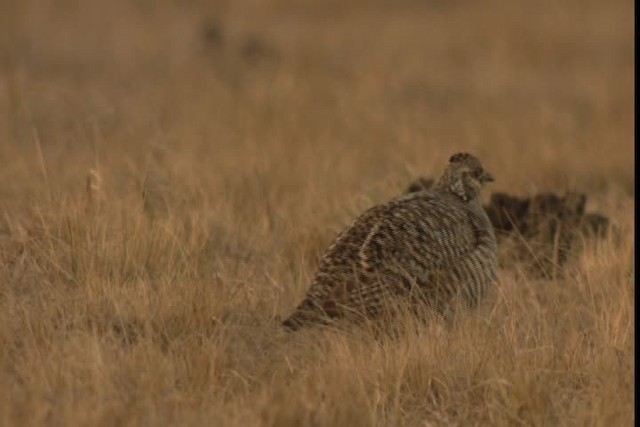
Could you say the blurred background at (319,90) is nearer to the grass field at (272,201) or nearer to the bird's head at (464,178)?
the grass field at (272,201)

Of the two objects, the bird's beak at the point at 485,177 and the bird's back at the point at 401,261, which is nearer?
the bird's back at the point at 401,261

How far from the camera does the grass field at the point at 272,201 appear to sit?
18.5 ft

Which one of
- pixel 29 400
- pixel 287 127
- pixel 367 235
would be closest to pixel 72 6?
pixel 287 127

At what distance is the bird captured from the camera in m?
6.27

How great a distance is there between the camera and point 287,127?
11852 millimetres

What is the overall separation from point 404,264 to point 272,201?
3.00 meters

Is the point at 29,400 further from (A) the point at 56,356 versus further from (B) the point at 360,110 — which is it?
(B) the point at 360,110

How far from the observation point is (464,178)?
25.1ft

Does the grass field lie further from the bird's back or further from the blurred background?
the bird's back

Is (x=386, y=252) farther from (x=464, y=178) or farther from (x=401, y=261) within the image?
(x=464, y=178)

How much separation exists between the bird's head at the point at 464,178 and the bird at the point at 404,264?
0.39 meters

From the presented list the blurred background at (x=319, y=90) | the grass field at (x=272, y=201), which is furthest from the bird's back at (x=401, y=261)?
the blurred background at (x=319, y=90)

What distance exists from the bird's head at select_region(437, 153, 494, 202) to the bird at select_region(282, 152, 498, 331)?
0.39m

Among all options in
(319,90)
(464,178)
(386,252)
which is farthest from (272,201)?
(319,90)
